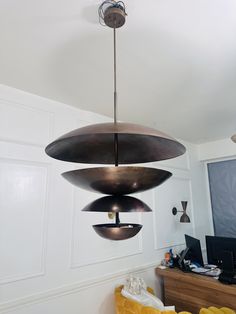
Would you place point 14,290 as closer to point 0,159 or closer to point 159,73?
point 0,159

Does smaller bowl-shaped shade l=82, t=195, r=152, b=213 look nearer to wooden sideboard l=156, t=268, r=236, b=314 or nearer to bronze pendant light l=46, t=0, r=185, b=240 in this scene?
bronze pendant light l=46, t=0, r=185, b=240

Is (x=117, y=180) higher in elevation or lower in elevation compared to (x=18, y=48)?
lower

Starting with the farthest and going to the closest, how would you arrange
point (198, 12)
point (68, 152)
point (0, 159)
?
point (0, 159) → point (198, 12) → point (68, 152)

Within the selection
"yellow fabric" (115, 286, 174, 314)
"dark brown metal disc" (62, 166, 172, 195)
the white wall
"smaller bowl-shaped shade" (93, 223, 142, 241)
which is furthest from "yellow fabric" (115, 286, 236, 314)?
"dark brown metal disc" (62, 166, 172, 195)

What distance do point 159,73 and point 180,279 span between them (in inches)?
85.0

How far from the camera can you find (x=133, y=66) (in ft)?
5.21

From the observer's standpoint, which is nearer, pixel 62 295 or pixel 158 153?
pixel 158 153

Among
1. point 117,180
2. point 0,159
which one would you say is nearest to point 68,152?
point 117,180

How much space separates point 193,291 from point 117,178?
237 cm

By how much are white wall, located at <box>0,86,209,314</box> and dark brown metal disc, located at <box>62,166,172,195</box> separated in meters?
1.27

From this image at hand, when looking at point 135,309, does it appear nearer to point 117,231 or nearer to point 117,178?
point 117,231

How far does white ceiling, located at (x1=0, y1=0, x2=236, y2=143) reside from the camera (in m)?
1.15

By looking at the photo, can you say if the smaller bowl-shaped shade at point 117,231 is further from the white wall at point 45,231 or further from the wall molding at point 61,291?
the wall molding at point 61,291

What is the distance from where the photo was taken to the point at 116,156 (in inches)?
33.4
